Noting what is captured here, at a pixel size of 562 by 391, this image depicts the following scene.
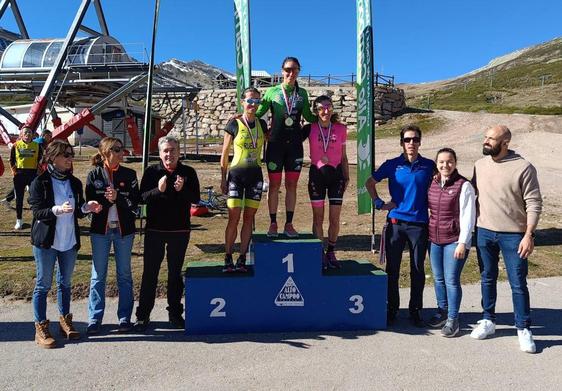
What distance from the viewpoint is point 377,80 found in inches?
1465

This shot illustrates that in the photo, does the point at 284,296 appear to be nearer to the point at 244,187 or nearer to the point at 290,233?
the point at 290,233

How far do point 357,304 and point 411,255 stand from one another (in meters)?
0.74

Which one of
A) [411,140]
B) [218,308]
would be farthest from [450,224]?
[218,308]

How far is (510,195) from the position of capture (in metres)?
4.11

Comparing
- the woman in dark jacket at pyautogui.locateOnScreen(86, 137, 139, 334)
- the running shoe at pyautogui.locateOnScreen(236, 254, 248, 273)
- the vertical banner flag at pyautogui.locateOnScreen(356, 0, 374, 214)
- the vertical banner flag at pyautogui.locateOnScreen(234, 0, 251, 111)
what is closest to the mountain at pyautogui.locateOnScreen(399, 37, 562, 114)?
the vertical banner flag at pyautogui.locateOnScreen(356, 0, 374, 214)

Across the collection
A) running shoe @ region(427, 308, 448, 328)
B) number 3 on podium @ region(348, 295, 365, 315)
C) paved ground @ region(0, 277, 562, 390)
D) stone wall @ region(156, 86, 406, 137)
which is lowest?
paved ground @ region(0, 277, 562, 390)

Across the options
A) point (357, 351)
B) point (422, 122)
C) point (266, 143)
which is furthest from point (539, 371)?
point (422, 122)

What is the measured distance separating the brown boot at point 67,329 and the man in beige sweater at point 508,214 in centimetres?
369

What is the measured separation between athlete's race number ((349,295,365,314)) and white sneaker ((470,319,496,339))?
1.06m

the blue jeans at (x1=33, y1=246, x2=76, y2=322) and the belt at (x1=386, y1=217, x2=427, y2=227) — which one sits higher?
the belt at (x1=386, y1=217, x2=427, y2=227)

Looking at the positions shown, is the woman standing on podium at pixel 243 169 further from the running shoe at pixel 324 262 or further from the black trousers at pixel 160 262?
the running shoe at pixel 324 262

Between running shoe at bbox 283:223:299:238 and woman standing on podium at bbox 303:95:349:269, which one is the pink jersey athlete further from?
running shoe at bbox 283:223:299:238

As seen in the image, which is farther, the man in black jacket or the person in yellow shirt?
the person in yellow shirt

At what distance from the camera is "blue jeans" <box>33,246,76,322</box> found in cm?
410
